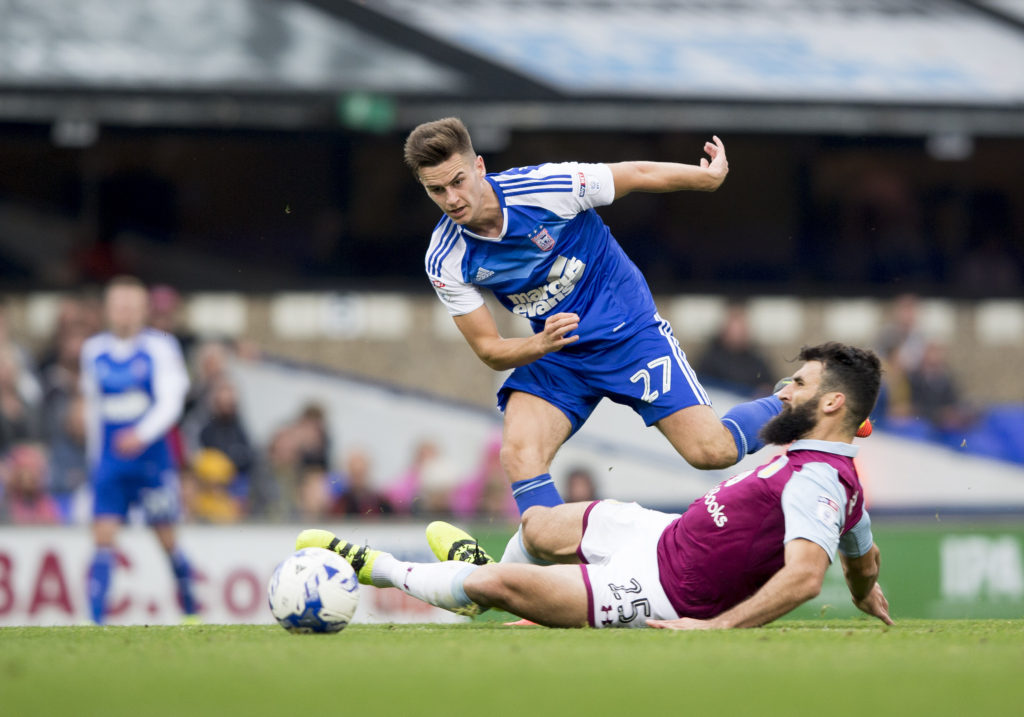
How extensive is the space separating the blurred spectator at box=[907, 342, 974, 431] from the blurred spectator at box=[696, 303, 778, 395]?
1.24 metres

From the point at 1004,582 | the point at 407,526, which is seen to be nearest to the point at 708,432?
the point at 407,526

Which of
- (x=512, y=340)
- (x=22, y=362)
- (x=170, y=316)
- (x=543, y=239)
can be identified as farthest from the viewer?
(x=170, y=316)

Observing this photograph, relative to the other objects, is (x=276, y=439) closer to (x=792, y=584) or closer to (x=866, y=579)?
(x=866, y=579)

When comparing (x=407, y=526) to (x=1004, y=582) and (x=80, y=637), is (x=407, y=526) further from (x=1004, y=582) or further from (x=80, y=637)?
(x=80, y=637)

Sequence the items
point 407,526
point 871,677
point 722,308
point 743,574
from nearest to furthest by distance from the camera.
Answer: point 871,677, point 743,574, point 407,526, point 722,308

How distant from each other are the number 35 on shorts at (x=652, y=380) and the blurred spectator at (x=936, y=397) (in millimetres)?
6848

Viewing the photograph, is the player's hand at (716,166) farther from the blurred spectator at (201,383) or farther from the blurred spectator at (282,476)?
the blurred spectator at (201,383)

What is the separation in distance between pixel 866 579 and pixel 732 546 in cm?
80

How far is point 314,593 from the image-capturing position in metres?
5.68

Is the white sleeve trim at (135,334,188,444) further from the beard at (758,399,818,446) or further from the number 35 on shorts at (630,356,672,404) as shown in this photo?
the beard at (758,399,818,446)

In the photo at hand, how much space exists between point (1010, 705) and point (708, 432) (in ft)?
10.3

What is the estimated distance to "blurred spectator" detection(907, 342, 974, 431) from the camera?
13172 millimetres

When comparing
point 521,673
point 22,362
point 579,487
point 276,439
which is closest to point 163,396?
point 276,439

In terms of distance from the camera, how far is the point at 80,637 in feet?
19.4
